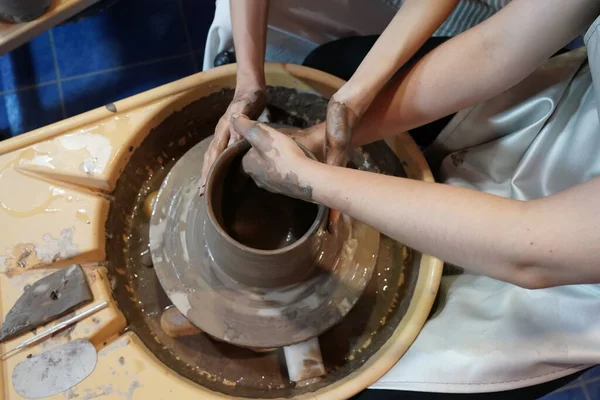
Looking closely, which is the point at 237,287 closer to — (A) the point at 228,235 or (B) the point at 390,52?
(A) the point at 228,235

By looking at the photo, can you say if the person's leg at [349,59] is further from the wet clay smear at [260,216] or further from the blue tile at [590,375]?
the blue tile at [590,375]

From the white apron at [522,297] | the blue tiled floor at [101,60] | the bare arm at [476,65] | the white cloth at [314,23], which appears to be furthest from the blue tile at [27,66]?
the white apron at [522,297]

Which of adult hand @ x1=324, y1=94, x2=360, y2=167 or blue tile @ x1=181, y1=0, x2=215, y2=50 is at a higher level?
blue tile @ x1=181, y1=0, x2=215, y2=50

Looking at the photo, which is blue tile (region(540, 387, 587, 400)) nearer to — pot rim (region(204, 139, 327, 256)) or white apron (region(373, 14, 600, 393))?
white apron (region(373, 14, 600, 393))

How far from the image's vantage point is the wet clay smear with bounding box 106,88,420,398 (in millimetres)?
1100

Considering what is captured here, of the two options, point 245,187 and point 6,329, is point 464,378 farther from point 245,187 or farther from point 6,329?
point 6,329

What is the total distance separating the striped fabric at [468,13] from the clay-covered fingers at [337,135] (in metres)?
0.54

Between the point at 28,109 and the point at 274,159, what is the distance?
1.43 meters

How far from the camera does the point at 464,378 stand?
0.94 m

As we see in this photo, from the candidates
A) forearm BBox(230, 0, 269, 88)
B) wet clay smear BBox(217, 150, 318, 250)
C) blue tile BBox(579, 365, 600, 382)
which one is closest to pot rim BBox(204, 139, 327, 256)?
wet clay smear BBox(217, 150, 318, 250)

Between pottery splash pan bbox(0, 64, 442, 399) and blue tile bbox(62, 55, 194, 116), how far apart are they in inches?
26.9

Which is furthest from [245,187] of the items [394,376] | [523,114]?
[523,114]

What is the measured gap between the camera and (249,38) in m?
1.10

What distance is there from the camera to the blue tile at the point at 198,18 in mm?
1938
